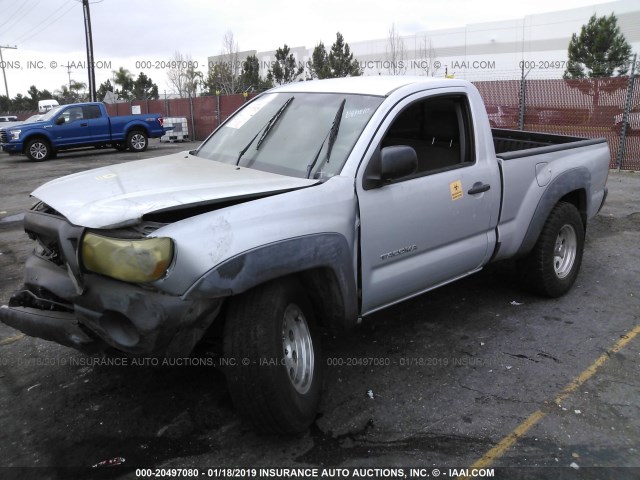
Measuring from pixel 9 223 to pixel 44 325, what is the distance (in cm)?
649

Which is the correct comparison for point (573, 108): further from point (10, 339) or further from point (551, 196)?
point (10, 339)

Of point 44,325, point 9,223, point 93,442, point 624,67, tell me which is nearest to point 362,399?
point 93,442

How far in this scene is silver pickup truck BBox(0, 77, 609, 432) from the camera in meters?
2.51

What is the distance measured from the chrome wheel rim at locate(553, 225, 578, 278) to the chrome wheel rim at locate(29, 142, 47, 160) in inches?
710

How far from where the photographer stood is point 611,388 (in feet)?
11.1

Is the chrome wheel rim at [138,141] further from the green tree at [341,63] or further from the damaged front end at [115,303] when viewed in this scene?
the green tree at [341,63]

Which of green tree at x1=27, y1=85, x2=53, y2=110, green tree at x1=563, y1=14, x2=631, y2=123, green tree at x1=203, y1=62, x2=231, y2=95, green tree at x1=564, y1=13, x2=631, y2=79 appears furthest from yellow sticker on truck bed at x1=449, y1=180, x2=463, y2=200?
green tree at x1=27, y1=85, x2=53, y2=110

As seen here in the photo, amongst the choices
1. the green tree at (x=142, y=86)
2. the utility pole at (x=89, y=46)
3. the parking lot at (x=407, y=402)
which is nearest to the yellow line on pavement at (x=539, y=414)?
the parking lot at (x=407, y=402)

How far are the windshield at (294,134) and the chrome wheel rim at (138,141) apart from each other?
17242mm

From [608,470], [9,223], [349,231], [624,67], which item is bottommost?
[608,470]

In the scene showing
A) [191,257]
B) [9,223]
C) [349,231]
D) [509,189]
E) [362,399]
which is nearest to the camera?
[191,257]

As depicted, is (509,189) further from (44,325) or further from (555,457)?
(44,325)

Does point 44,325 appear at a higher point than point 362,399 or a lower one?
higher

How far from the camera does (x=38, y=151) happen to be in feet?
60.3
